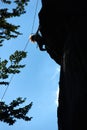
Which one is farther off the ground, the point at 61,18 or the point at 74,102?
the point at 61,18

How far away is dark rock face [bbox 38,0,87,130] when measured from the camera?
3688mm

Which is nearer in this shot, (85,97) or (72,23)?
(85,97)

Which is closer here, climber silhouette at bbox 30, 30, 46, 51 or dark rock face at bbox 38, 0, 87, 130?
dark rock face at bbox 38, 0, 87, 130

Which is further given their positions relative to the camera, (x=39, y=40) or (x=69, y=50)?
(x=39, y=40)

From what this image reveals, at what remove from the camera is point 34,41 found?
20.4 ft

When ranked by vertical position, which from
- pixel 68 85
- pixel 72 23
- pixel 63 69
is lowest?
pixel 68 85

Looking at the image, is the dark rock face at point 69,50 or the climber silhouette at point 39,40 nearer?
the dark rock face at point 69,50

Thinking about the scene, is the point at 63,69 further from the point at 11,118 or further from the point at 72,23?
the point at 11,118

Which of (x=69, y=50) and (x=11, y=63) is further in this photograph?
(x=11, y=63)

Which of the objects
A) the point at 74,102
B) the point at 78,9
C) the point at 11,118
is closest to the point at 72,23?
the point at 78,9

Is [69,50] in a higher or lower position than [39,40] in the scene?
lower

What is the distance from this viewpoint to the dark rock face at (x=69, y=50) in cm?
369

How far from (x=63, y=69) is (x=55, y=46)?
100 cm

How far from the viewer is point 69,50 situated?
4.25 metres
